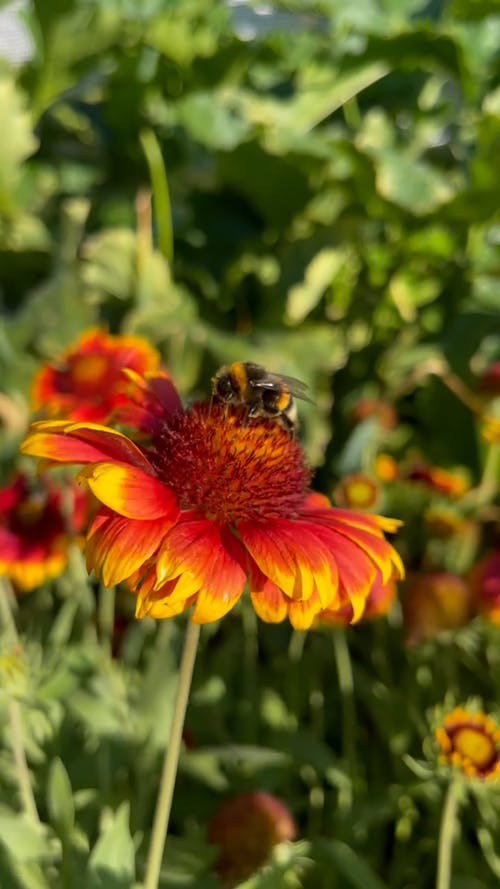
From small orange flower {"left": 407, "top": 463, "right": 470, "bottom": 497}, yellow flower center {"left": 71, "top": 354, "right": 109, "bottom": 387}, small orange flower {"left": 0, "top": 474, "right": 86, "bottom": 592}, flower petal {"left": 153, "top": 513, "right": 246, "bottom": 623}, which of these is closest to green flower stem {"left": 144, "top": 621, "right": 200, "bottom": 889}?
flower petal {"left": 153, "top": 513, "right": 246, "bottom": 623}

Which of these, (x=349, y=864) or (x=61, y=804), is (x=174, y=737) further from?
(x=349, y=864)

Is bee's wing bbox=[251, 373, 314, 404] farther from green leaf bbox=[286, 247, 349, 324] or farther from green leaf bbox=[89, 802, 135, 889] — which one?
green leaf bbox=[286, 247, 349, 324]

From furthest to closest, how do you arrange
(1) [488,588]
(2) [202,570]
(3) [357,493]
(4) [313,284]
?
(4) [313,284] → (3) [357,493] → (1) [488,588] → (2) [202,570]

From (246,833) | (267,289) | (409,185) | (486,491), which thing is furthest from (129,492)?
(267,289)

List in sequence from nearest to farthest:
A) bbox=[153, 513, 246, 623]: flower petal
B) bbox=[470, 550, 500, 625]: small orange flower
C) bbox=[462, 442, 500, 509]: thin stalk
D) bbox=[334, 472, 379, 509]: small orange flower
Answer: bbox=[153, 513, 246, 623]: flower petal → bbox=[470, 550, 500, 625]: small orange flower → bbox=[334, 472, 379, 509]: small orange flower → bbox=[462, 442, 500, 509]: thin stalk

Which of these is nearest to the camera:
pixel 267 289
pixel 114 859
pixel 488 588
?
pixel 114 859

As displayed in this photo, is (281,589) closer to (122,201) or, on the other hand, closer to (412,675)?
(412,675)
